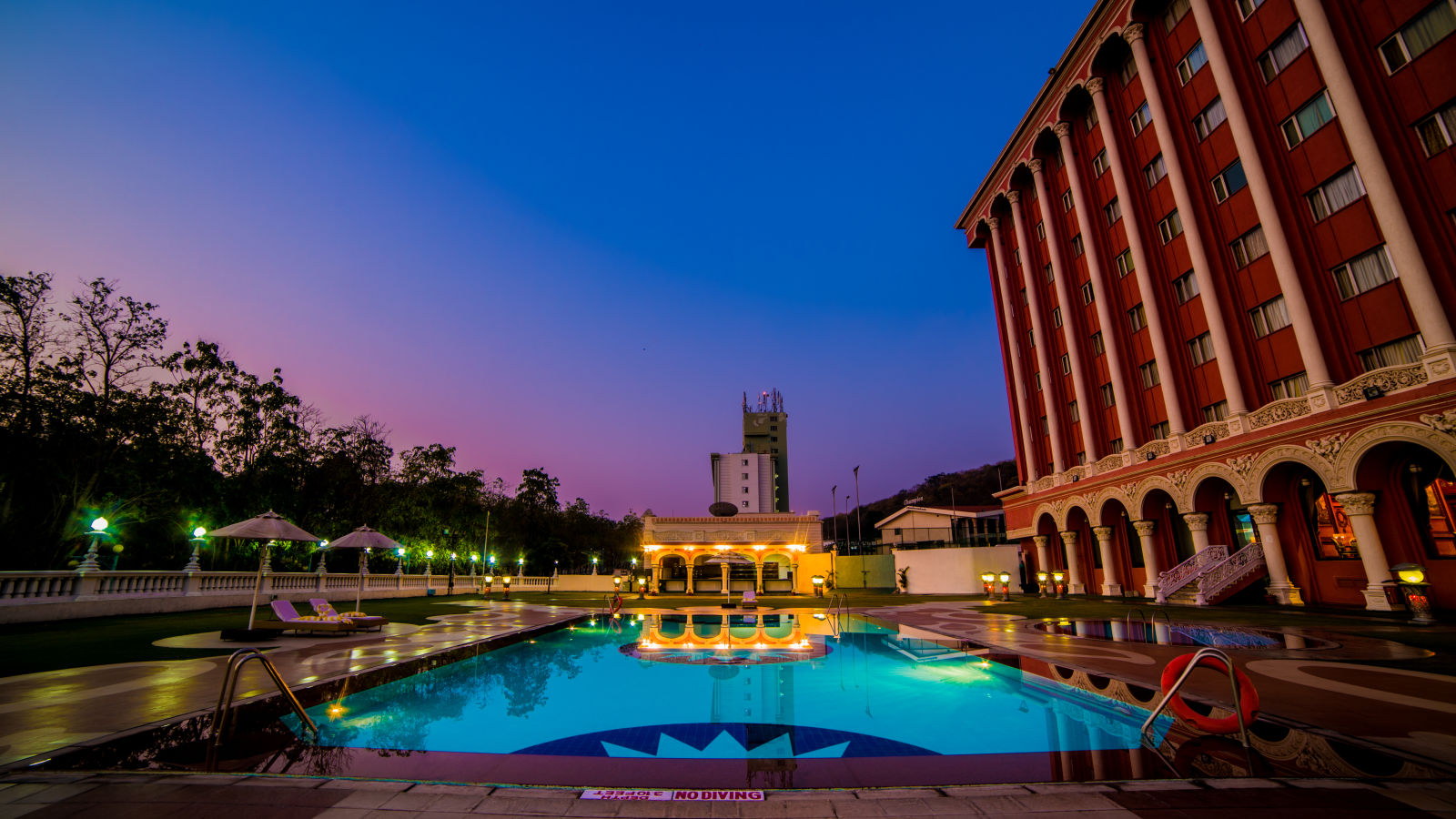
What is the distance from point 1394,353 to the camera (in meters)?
18.1

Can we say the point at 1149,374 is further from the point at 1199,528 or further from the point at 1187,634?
the point at 1187,634

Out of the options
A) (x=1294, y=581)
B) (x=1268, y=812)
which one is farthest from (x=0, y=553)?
(x=1294, y=581)

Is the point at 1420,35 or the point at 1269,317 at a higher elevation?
the point at 1420,35

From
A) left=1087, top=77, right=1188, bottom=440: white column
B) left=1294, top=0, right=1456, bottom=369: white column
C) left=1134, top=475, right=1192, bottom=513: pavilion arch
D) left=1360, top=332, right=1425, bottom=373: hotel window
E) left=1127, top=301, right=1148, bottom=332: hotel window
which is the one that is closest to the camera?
left=1294, top=0, right=1456, bottom=369: white column

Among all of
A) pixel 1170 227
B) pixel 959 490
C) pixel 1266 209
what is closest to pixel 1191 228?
pixel 1170 227

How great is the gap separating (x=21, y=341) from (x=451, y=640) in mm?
26282

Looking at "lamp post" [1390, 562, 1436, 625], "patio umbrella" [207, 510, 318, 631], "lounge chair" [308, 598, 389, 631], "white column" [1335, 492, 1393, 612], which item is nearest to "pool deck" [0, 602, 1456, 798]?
"patio umbrella" [207, 510, 318, 631]

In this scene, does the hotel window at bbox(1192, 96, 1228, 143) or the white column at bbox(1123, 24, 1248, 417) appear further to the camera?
the hotel window at bbox(1192, 96, 1228, 143)

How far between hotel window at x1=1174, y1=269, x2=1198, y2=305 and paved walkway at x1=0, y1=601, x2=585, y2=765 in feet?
105

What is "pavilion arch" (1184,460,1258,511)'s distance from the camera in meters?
21.3

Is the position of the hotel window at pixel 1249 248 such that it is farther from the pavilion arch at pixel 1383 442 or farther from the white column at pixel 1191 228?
the pavilion arch at pixel 1383 442

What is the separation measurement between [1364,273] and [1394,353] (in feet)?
9.62

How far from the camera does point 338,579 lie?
1238 inches

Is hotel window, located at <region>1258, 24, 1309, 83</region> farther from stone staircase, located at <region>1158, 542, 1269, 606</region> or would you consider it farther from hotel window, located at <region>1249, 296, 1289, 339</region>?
stone staircase, located at <region>1158, 542, 1269, 606</region>
